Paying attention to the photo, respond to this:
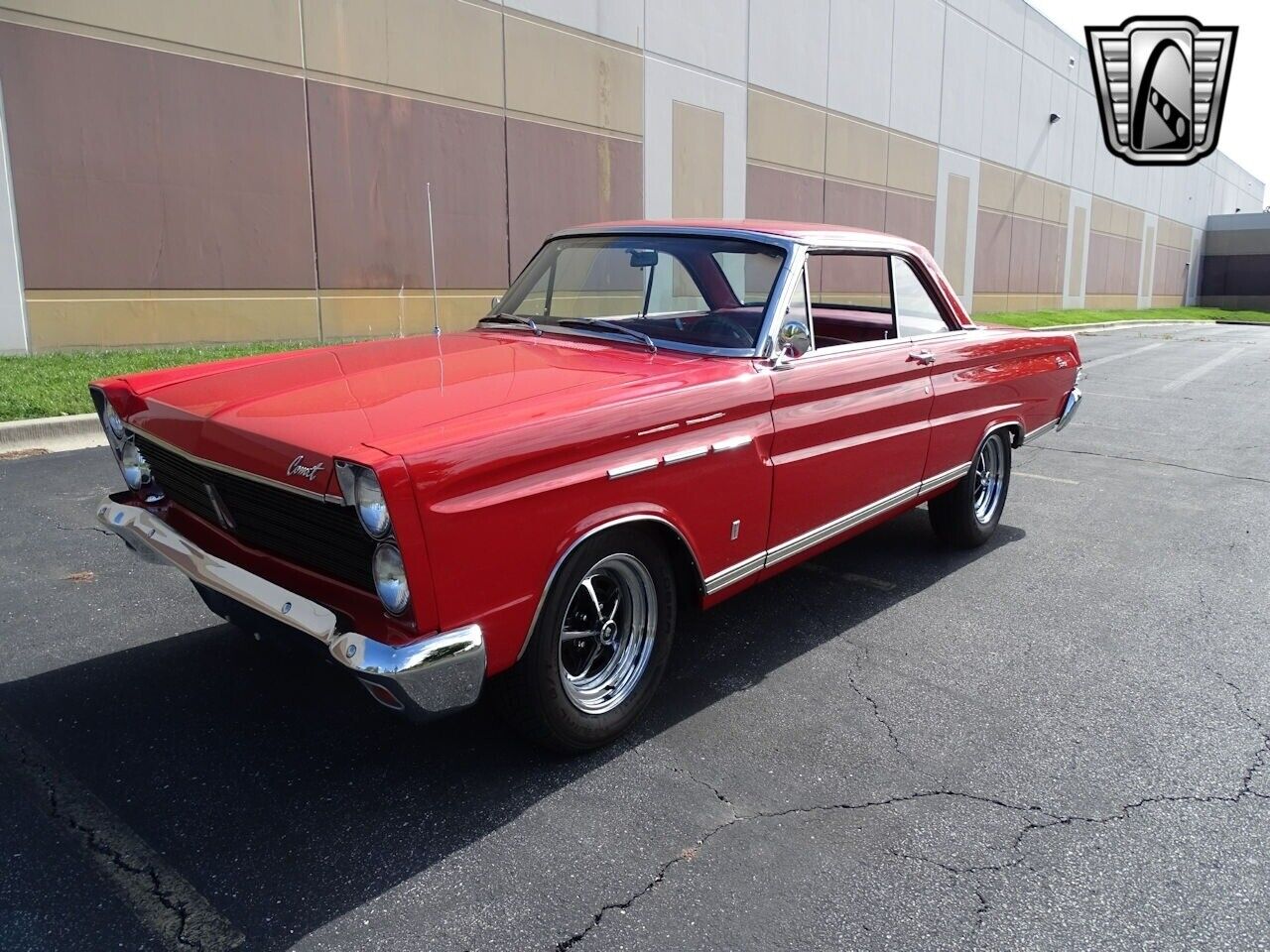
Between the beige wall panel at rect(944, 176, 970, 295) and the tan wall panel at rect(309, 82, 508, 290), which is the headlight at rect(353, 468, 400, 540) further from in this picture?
the beige wall panel at rect(944, 176, 970, 295)

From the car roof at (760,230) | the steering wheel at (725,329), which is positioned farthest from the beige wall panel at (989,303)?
the steering wheel at (725,329)

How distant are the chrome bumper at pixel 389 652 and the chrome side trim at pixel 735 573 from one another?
1063mm

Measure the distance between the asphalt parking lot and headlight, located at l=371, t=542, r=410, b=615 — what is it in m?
0.70

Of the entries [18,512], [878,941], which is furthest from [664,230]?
[18,512]

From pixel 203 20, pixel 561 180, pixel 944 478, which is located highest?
pixel 203 20

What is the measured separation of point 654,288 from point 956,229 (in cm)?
2415

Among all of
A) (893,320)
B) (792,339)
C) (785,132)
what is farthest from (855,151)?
(792,339)

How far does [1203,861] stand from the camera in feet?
8.46

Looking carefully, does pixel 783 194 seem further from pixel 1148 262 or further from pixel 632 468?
pixel 1148 262

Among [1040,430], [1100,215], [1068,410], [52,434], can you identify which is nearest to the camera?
[1040,430]

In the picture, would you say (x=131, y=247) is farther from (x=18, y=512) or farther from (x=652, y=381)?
(x=652, y=381)

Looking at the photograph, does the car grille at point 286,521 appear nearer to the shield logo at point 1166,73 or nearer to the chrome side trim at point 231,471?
the chrome side trim at point 231,471

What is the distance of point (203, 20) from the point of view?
402 inches

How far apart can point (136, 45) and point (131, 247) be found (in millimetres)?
2070
